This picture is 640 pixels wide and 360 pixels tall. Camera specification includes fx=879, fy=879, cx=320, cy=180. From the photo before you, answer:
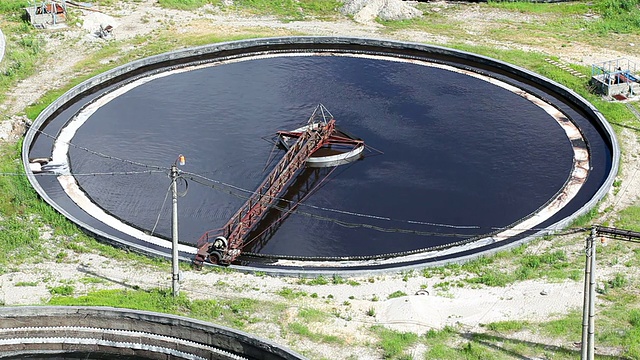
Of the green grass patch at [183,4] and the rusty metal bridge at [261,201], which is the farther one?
the green grass patch at [183,4]

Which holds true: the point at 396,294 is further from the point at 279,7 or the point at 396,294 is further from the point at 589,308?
the point at 279,7

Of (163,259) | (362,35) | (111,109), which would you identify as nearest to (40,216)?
(163,259)

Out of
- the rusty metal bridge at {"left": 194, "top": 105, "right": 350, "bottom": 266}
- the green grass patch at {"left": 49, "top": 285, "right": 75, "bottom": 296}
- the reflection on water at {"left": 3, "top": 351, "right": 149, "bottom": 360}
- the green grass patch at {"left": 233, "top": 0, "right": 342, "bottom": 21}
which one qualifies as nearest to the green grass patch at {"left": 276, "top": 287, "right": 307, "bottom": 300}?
the rusty metal bridge at {"left": 194, "top": 105, "right": 350, "bottom": 266}

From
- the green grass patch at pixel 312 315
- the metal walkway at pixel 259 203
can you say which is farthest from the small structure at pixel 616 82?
the green grass patch at pixel 312 315

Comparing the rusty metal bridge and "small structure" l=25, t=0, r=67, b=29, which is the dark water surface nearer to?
the rusty metal bridge

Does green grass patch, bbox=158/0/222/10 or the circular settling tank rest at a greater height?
green grass patch, bbox=158/0/222/10

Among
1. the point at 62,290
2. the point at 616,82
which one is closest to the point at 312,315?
the point at 62,290

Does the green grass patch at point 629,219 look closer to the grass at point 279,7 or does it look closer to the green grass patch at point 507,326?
the green grass patch at point 507,326
